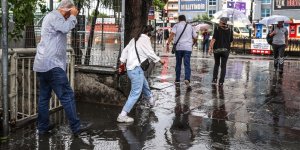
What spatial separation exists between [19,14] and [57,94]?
1.93 meters

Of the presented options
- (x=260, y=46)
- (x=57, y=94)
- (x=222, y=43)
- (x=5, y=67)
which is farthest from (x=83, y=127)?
(x=260, y=46)

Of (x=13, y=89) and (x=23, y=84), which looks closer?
(x=13, y=89)

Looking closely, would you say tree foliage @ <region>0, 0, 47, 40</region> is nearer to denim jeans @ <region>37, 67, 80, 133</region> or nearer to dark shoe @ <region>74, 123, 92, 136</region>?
denim jeans @ <region>37, 67, 80, 133</region>

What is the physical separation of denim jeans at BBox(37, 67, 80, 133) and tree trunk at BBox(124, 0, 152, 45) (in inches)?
106

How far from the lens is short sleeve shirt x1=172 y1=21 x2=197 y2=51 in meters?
9.55

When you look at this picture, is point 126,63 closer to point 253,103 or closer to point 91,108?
point 91,108

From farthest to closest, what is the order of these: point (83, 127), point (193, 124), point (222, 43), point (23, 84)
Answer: point (222, 43) < point (193, 124) < point (23, 84) < point (83, 127)

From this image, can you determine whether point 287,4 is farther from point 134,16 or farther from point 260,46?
point 134,16

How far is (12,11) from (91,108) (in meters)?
2.05

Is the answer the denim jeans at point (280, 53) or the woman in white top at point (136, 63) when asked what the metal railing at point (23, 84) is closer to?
the woman in white top at point (136, 63)

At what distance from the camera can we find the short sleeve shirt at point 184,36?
955 cm

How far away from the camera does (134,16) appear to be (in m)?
7.94

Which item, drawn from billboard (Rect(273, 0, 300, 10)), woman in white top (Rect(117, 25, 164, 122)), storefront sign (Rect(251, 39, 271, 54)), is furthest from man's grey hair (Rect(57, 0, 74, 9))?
billboard (Rect(273, 0, 300, 10))

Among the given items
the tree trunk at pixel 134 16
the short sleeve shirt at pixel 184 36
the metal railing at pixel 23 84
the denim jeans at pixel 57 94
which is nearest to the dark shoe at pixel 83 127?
the denim jeans at pixel 57 94
